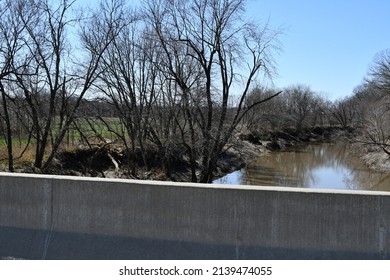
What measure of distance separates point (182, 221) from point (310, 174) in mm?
32939

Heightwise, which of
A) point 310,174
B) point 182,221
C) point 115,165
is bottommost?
point 310,174

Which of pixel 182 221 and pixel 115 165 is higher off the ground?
pixel 182 221

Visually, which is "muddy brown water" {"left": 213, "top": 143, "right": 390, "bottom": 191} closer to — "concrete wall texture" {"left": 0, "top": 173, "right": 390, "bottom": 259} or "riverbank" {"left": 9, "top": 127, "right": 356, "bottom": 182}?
"riverbank" {"left": 9, "top": 127, "right": 356, "bottom": 182}

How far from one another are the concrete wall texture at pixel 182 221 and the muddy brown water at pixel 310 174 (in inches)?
959

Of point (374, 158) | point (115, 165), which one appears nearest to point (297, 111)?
point (374, 158)

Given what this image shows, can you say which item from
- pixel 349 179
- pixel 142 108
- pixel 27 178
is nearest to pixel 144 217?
pixel 27 178

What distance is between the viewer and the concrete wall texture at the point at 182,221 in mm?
4789

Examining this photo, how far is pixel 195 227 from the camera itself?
511 centimetres

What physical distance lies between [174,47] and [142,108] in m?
4.59

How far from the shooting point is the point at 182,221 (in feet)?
16.9

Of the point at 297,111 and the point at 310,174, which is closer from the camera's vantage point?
the point at 310,174

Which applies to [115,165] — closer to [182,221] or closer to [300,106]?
[182,221]

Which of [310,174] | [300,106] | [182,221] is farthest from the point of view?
[300,106]

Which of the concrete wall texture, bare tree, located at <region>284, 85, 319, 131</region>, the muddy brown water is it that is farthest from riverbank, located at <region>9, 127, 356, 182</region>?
bare tree, located at <region>284, 85, 319, 131</region>
